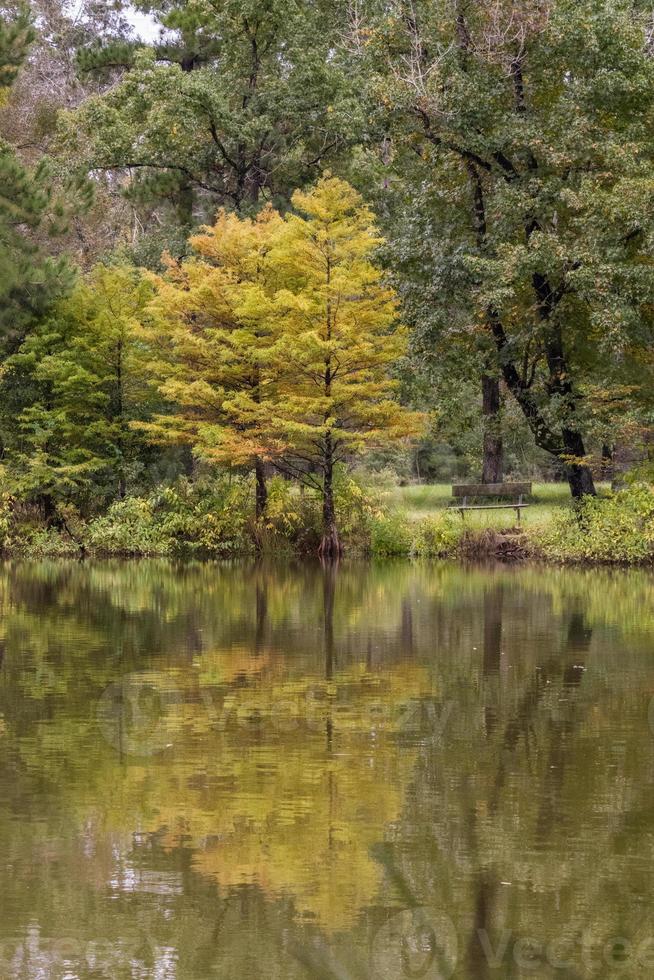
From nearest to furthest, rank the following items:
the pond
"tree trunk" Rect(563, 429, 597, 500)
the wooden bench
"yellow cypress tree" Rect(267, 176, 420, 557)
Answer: the pond, "tree trunk" Rect(563, 429, 597, 500), "yellow cypress tree" Rect(267, 176, 420, 557), the wooden bench

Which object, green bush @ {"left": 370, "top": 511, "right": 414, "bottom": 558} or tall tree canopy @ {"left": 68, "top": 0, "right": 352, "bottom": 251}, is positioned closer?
green bush @ {"left": 370, "top": 511, "right": 414, "bottom": 558}

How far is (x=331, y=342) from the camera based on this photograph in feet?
97.9

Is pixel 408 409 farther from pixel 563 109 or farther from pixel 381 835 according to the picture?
pixel 381 835

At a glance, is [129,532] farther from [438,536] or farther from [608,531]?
[608,531]

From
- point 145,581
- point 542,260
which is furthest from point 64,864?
point 542,260

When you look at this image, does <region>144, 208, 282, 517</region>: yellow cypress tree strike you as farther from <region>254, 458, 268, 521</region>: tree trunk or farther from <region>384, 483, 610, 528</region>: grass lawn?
<region>384, 483, 610, 528</region>: grass lawn

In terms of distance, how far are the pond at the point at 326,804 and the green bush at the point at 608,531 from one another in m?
12.8

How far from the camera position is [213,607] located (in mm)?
19422

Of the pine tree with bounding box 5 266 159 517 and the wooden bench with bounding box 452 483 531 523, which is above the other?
the pine tree with bounding box 5 266 159 517

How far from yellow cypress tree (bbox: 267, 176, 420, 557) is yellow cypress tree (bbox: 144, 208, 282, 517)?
0.45m

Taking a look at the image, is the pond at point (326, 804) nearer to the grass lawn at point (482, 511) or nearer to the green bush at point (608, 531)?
the green bush at point (608, 531)

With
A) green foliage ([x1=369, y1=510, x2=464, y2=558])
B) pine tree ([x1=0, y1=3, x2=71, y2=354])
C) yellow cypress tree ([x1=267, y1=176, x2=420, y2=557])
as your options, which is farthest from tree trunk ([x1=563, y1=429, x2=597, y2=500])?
pine tree ([x1=0, y1=3, x2=71, y2=354])

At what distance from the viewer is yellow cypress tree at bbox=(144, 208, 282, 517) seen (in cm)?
3095

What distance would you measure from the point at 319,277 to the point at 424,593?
11.0 meters
